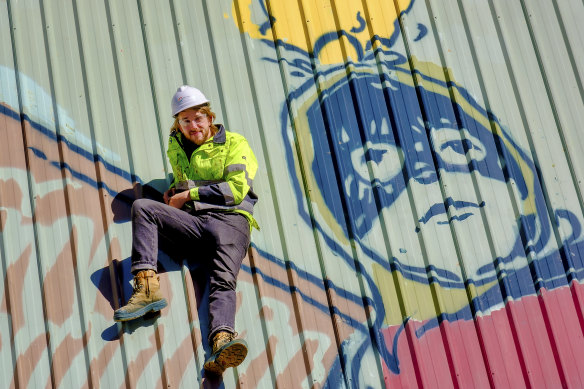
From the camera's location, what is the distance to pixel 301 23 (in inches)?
261

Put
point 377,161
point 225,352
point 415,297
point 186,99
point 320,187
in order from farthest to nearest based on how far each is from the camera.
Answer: point 377,161 → point 320,187 → point 415,297 → point 186,99 → point 225,352

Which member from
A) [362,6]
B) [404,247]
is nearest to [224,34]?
[362,6]

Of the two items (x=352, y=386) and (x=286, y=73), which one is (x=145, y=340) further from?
(x=286, y=73)

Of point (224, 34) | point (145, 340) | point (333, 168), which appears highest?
point (224, 34)

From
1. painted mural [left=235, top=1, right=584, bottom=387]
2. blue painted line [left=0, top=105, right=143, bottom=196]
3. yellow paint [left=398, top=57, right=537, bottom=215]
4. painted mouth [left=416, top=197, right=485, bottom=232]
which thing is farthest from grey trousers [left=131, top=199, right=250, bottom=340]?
yellow paint [left=398, top=57, right=537, bottom=215]

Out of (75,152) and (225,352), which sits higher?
(75,152)

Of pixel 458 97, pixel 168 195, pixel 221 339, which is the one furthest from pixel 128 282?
pixel 458 97

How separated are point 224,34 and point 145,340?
2.51 metres

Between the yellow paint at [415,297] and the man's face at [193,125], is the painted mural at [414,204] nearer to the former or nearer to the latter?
the yellow paint at [415,297]

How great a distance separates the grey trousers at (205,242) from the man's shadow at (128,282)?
0.28 feet

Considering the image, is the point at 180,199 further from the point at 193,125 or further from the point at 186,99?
the point at 186,99

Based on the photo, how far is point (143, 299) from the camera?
5480 millimetres

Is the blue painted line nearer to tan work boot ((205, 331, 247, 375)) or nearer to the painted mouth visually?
tan work boot ((205, 331, 247, 375))

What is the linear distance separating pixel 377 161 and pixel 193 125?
1.49 m
